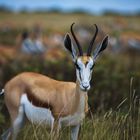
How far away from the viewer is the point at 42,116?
285 inches

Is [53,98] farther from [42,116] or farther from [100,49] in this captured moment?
[100,49]

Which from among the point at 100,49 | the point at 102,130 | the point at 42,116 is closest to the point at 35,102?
the point at 42,116

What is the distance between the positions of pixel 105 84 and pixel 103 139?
4825 mm

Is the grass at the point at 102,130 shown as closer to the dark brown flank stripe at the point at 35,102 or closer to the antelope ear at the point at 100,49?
the dark brown flank stripe at the point at 35,102

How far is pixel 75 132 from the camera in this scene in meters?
7.30

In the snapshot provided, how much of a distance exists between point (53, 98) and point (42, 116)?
8.8 inches

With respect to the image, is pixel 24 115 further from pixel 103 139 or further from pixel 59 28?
pixel 59 28

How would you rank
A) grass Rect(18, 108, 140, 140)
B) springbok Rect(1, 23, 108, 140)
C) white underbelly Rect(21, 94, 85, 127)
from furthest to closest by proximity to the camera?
1. grass Rect(18, 108, 140, 140)
2. white underbelly Rect(21, 94, 85, 127)
3. springbok Rect(1, 23, 108, 140)

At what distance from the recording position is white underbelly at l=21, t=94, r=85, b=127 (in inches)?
279

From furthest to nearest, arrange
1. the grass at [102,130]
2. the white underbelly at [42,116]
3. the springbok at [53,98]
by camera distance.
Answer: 1. the grass at [102,130]
2. the white underbelly at [42,116]
3. the springbok at [53,98]

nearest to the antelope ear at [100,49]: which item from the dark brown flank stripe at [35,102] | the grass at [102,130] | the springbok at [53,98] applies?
the springbok at [53,98]

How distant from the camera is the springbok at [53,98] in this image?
271 inches

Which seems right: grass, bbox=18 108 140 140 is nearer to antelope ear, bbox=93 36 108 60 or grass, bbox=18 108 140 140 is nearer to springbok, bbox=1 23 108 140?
springbok, bbox=1 23 108 140

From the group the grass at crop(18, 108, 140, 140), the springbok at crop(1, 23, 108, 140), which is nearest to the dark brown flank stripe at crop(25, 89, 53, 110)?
the springbok at crop(1, 23, 108, 140)
